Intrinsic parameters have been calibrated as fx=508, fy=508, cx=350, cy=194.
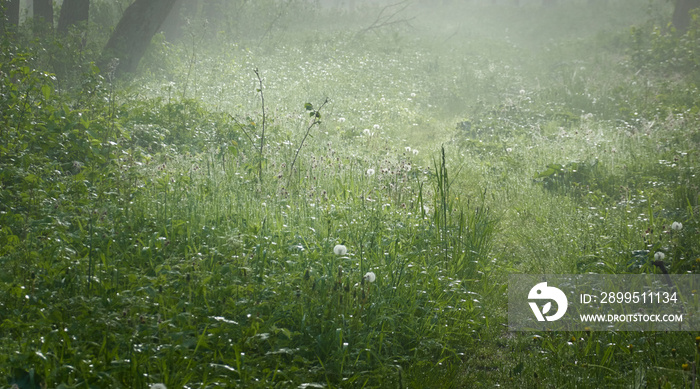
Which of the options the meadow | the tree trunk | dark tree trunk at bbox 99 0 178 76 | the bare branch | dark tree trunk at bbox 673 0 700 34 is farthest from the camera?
the tree trunk

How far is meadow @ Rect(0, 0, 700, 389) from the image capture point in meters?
2.86

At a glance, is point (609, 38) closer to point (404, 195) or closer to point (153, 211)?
point (404, 195)

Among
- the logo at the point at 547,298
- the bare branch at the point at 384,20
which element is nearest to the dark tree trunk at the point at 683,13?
the bare branch at the point at 384,20

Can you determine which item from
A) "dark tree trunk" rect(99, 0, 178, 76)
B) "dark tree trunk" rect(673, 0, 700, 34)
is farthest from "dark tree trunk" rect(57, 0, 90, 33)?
"dark tree trunk" rect(673, 0, 700, 34)

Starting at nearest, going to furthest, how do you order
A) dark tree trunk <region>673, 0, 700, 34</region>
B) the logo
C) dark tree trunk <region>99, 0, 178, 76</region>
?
the logo < dark tree trunk <region>99, 0, 178, 76</region> < dark tree trunk <region>673, 0, 700, 34</region>

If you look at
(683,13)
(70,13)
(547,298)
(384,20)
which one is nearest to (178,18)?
(70,13)

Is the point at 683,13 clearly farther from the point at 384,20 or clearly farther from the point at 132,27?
the point at 132,27

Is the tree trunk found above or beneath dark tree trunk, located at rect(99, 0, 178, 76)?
above

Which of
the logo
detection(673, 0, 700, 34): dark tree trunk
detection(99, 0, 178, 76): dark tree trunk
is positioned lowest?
the logo

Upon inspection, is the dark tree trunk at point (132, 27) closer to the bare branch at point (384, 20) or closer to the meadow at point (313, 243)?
the meadow at point (313, 243)

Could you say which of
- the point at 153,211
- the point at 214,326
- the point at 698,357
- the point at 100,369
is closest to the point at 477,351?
A: the point at 698,357

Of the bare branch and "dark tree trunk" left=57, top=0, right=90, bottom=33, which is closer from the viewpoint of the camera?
"dark tree trunk" left=57, top=0, right=90, bottom=33

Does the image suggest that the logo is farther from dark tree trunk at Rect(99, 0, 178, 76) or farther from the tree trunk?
the tree trunk

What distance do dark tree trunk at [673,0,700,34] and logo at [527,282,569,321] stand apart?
17.4 metres
